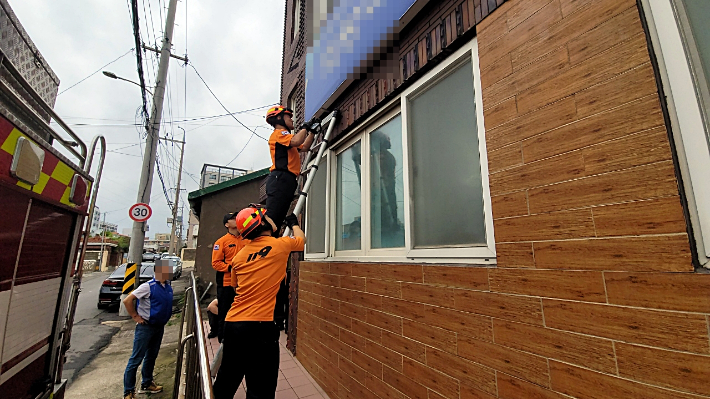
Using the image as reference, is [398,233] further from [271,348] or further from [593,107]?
[593,107]

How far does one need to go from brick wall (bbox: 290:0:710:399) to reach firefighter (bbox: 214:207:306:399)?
116 cm

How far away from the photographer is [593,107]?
1.37 meters

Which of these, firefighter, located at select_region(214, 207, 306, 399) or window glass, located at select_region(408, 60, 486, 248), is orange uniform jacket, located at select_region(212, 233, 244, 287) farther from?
window glass, located at select_region(408, 60, 486, 248)

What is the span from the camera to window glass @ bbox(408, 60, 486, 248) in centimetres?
205

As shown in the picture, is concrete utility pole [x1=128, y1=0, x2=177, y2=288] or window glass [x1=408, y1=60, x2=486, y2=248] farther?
concrete utility pole [x1=128, y1=0, x2=177, y2=288]

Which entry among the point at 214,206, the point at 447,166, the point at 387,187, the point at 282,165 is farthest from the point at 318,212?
the point at 214,206

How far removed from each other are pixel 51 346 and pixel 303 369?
277 cm

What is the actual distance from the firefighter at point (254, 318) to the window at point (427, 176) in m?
0.93

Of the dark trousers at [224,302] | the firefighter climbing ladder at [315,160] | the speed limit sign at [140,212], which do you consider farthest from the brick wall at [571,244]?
the speed limit sign at [140,212]

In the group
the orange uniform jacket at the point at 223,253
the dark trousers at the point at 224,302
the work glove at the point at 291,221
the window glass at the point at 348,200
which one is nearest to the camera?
A: the work glove at the point at 291,221

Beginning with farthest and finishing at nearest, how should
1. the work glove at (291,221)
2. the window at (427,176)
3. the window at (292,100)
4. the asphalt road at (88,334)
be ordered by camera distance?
the window at (292,100)
the asphalt road at (88,334)
the work glove at (291,221)
the window at (427,176)

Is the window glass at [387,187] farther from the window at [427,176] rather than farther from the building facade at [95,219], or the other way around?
the building facade at [95,219]

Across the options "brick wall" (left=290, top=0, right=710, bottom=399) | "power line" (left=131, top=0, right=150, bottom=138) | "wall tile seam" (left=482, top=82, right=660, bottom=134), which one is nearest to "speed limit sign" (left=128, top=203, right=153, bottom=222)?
"power line" (left=131, top=0, right=150, bottom=138)

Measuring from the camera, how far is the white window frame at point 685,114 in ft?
3.59
